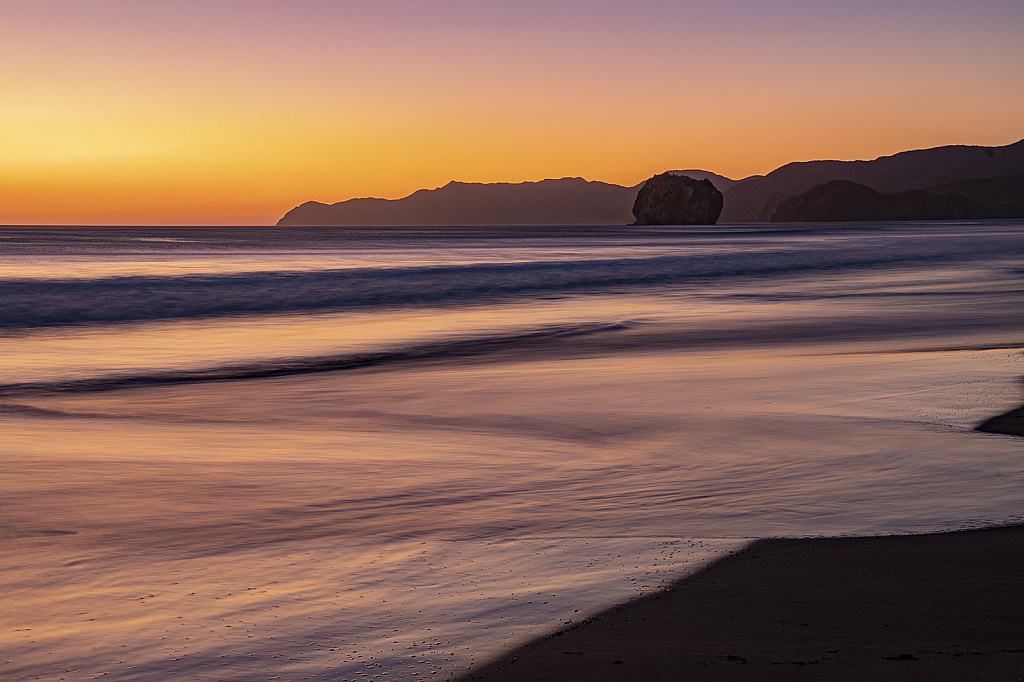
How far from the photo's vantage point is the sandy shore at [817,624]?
8.82 feet

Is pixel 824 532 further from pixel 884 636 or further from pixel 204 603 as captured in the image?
pixel 204 603

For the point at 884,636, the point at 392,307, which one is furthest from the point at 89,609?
the point at 392,307

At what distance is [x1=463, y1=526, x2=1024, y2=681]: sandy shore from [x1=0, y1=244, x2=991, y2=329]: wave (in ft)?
54.8

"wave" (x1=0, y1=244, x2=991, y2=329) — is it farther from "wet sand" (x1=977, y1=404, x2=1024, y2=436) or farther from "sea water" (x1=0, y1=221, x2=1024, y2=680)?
"wet sand" (x1=977, y1=404, x2=1024, y2=436)

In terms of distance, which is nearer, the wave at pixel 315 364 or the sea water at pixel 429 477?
the sea water at pixel 429 477

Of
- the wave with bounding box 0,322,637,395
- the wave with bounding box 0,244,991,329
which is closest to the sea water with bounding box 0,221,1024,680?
the wave with bounding box 0,322,637,395

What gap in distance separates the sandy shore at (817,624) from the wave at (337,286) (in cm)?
1670

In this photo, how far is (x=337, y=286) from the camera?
27203mm

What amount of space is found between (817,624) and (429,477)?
2711mm

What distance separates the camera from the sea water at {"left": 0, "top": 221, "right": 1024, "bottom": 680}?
10.3ft

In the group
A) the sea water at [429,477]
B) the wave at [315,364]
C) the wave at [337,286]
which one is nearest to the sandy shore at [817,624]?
the sea water at [429,477]

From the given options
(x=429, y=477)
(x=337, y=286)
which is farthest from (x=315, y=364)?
(x=337, y=286)

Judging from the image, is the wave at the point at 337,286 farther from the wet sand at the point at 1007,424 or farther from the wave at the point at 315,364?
the wet sand at the point at 1007,424

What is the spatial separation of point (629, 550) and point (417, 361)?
742cm
